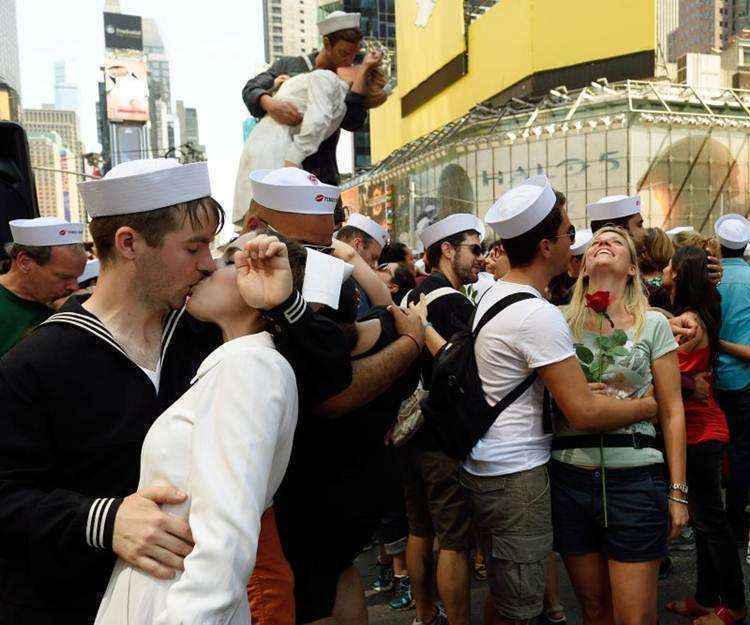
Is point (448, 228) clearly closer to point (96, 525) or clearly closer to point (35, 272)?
point (35, 272)

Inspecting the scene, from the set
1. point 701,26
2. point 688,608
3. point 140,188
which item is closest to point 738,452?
point 688,608

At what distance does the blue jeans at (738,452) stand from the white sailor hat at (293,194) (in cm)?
323

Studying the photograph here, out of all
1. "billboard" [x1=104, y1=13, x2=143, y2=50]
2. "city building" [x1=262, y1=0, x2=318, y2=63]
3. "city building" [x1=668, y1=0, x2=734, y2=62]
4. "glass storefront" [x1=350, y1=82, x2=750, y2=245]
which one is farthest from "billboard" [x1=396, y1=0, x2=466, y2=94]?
"city building" [x1=262, y1=0, x2=318, y2=63]

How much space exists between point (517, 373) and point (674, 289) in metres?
1.74

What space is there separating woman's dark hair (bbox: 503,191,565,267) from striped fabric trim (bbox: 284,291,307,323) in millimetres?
1469

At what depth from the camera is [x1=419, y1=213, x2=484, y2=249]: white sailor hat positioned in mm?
4664

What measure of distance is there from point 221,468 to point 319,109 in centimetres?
285

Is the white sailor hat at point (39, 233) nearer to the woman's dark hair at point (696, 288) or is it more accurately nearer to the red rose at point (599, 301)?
the red rose at point (599, 301)

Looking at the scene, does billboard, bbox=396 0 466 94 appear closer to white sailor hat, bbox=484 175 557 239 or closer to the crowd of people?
the crowd of people

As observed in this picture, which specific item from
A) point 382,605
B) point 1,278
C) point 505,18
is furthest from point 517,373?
point 505,18

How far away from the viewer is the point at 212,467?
4.93 feet

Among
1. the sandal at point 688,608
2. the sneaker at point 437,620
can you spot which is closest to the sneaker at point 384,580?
the sneaker at point 437,620

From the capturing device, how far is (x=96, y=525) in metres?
1.66

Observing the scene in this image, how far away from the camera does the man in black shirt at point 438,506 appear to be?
12.0 feet
